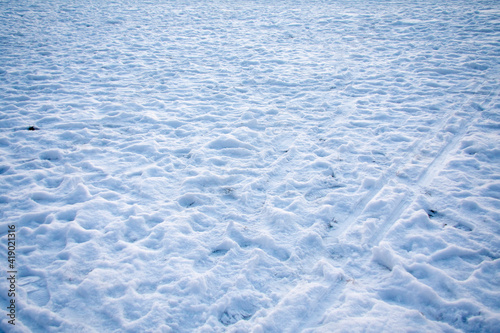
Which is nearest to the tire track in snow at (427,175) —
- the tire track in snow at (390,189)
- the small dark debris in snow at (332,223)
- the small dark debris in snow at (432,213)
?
the tire track in snow at (390,189)

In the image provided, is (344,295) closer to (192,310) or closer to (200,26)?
(192,310)

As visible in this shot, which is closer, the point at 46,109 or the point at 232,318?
the point at 232,318

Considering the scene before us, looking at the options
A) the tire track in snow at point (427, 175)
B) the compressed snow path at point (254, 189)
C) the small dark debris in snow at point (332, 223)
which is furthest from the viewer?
the small dark debris in snow at point (332, 223)

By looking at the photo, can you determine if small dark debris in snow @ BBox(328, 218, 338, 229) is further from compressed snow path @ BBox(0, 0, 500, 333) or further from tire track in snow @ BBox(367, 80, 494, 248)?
tire track in snow @ BBox(367, 80, 494, 248)

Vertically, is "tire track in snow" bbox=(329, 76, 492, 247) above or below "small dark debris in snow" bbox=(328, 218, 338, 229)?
→ above

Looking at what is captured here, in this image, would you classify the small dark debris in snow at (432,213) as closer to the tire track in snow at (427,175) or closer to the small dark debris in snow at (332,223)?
the tire track in snow at (427,175)

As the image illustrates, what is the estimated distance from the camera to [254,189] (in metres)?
3.84

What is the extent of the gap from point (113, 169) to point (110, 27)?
28.2 feet

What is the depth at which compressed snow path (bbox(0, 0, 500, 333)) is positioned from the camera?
8.40 ft

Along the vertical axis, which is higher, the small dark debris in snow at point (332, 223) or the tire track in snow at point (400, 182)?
the tire track in snow at point (400, 182)

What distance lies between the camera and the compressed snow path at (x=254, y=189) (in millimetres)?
2561

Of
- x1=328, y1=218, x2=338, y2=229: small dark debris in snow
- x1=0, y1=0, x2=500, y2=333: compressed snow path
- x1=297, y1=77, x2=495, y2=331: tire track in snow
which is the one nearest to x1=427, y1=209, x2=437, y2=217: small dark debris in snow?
x1=0, y1=0, x2=500, y2=333: compressed snow path

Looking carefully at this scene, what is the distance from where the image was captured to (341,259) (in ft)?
9.62

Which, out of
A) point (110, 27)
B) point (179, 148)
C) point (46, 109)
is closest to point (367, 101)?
point (179, 148)
